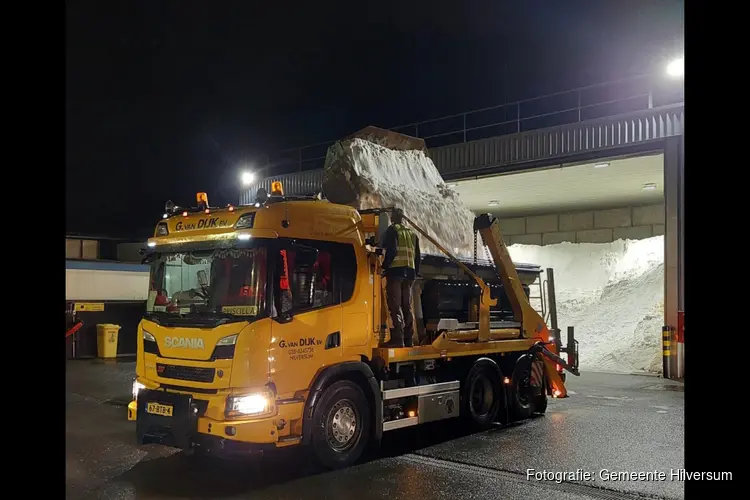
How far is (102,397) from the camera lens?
1298 centimetres

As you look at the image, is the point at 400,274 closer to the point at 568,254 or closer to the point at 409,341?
the point at 409,341

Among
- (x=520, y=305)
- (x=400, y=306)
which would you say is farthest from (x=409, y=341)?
(x=520, y=305)

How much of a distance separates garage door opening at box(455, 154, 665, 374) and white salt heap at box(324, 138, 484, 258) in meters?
6.80

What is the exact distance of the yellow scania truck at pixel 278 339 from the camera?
276 inches

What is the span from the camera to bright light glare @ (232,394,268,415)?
22.7 feet

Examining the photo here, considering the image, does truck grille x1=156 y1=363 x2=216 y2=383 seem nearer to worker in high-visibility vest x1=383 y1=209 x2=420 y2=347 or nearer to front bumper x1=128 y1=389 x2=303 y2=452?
front bumper x1=128 y1=389 x2=303 y2=452

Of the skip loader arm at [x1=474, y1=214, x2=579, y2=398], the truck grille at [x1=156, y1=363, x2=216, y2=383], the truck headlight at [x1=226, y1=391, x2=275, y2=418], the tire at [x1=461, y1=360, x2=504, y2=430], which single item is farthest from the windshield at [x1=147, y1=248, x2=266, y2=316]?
the skip loader arm at [x1=474, y1=214, x2=579, y2=398]

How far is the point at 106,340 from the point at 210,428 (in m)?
15.0

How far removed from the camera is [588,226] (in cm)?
2606

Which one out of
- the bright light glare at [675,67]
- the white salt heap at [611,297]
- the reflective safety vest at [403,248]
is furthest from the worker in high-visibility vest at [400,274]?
the white salt heap at [611,297]

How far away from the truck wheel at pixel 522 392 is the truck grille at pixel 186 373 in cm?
540

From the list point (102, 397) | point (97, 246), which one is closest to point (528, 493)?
point (102, 397)

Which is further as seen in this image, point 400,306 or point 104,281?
point 104,281
